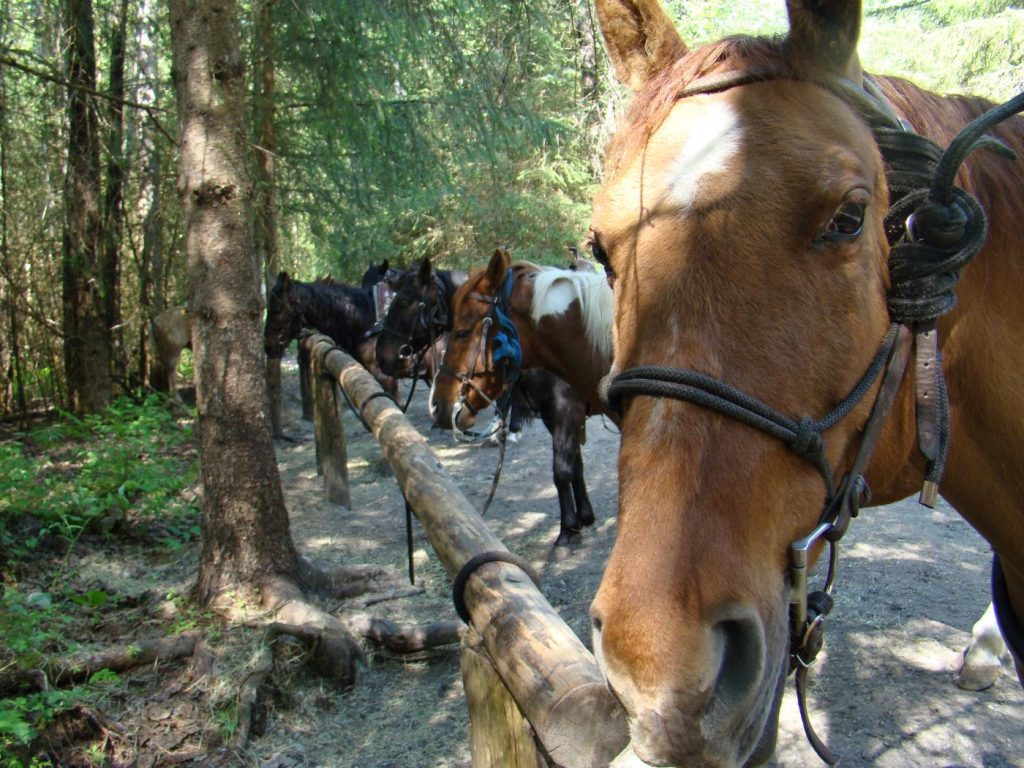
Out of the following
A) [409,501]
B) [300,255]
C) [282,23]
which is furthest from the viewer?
[300,255]

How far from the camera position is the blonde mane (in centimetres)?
520

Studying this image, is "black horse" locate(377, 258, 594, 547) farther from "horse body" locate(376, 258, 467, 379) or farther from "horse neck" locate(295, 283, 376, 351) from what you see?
"horse neck" locate(295, 283, 376, 351)

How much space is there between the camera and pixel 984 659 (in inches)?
140

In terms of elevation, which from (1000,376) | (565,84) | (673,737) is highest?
(565,84)

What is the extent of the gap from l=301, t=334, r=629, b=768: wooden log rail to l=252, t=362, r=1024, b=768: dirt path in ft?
4.72

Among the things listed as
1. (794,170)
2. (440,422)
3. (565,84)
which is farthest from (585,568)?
(565,84)

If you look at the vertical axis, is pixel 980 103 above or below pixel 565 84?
below

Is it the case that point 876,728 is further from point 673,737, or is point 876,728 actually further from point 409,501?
point 673,737

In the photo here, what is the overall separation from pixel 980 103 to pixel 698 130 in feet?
2.76

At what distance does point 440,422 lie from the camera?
20.8 ft

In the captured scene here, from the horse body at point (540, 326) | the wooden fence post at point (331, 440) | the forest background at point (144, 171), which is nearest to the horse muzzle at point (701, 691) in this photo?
the horse body at point (540, 326)

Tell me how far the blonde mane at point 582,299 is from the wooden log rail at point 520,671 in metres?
2.73

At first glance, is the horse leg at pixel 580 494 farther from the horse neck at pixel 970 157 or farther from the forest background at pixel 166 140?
the horse neck at pixel 970 157

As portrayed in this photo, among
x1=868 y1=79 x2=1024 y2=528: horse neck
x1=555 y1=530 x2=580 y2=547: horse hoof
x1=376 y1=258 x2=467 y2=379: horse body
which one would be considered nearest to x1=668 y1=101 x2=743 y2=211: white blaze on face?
x1=868 y1=79 x2=1024 y2=528: horse neck
